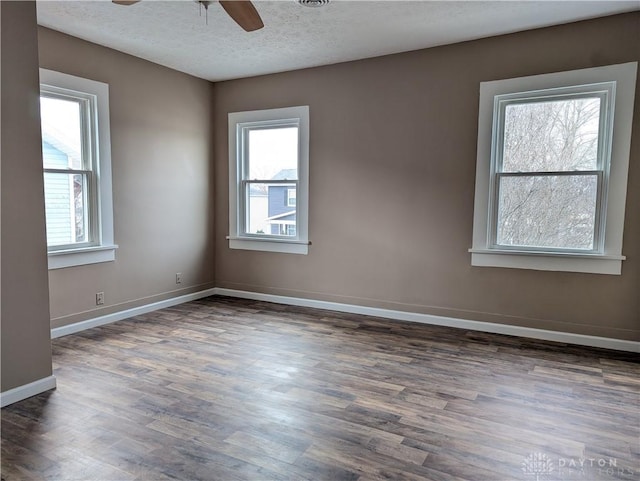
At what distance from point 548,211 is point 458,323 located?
1336mm

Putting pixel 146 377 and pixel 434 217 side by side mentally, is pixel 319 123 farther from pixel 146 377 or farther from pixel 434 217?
pixel 146 377

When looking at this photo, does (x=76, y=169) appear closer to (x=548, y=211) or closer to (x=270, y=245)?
(x=270, y=245)

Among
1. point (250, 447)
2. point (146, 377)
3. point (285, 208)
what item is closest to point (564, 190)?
point (285, 208)

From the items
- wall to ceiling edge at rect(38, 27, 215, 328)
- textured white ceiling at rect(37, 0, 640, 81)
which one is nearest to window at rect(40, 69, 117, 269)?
wall to ceiling edge at rect(38, 27, 215, 328)

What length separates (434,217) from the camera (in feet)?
14.1

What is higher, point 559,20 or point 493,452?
point 559,20

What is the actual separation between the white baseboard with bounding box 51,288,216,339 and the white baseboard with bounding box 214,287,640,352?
437 millimetres

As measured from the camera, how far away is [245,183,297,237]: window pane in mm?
5168

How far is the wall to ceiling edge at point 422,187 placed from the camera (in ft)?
11.9

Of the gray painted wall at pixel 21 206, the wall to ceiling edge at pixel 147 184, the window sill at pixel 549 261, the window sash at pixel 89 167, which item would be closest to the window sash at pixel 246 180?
the wall to ceiling edge at pixel 147 184

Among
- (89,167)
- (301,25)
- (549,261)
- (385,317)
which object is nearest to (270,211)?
(385,317)

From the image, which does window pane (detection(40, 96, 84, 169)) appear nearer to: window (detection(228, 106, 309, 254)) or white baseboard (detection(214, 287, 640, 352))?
window (detection(228, 106, 309, 254))

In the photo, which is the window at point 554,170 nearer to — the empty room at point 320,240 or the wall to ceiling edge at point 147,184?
the empty room at point 320,240

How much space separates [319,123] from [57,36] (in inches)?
101
